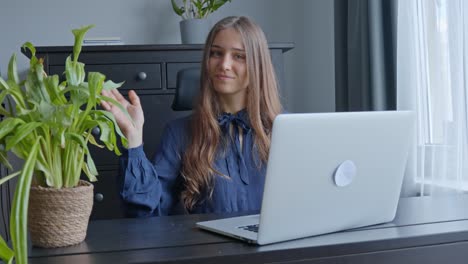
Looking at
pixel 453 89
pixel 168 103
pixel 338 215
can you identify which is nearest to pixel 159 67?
pixel 168 103

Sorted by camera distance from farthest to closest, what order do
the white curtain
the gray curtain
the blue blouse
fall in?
the gray curtain, the white curtain, the blue blouse

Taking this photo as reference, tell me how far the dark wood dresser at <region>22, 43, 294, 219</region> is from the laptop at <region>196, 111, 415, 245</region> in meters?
1.36

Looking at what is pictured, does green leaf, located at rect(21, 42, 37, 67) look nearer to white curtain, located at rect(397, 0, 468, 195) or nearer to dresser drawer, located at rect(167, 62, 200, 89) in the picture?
white curtain, located at rect(397, 0, 468, 195)

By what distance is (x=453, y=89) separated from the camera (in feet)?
6.06

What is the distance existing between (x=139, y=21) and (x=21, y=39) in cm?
58

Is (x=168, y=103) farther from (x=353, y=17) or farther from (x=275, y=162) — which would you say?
(x=275, y=162)

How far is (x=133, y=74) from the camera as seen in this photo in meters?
2.44

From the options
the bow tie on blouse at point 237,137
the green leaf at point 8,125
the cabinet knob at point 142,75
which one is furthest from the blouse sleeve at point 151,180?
the cabinet knob at point 142,75

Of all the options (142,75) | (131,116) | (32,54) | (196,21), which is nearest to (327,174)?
(131,116)

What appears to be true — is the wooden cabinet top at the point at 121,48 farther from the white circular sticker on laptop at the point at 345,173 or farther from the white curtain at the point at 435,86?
the white circular sticker on laptop at the point at 345,173

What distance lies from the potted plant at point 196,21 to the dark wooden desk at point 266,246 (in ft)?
4.95

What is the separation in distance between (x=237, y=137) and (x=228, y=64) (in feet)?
0.71

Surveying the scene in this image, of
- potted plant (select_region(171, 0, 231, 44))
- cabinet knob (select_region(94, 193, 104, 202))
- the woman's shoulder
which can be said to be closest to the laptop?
the woman's shoulder

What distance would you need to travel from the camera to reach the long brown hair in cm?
159
